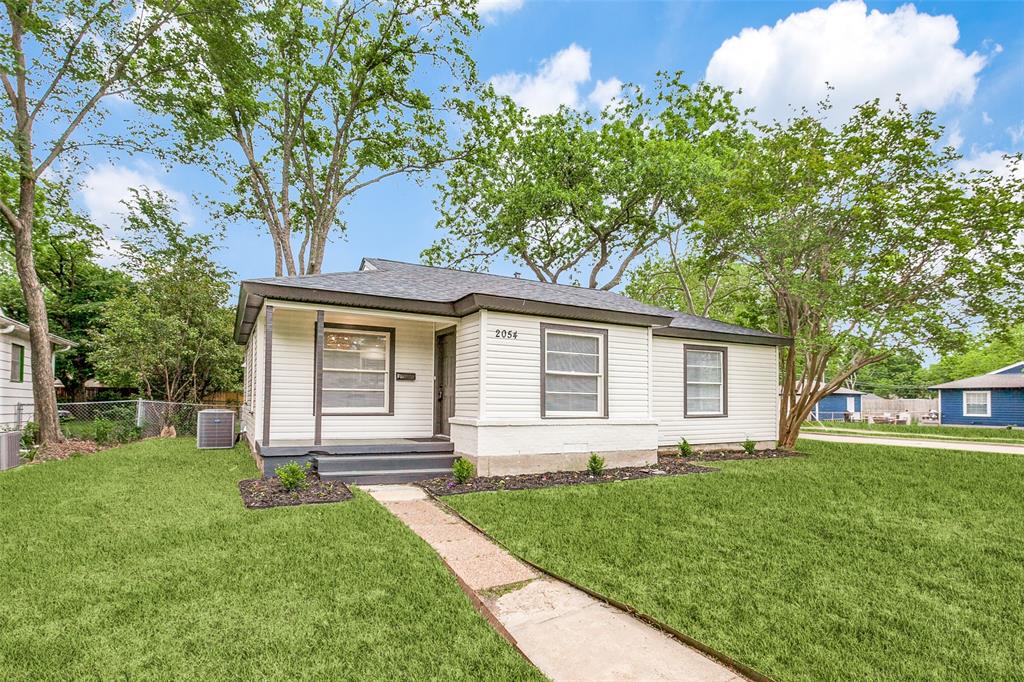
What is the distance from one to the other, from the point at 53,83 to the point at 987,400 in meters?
35.0

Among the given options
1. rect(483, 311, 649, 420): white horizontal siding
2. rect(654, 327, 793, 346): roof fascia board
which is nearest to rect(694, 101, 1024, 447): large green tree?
rect(654, 327, 793, 346): roof fascia board

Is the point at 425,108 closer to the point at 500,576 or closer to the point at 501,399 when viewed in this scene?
the point at 501,399

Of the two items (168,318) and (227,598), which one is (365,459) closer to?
(227,598)

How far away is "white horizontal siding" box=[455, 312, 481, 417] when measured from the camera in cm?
772

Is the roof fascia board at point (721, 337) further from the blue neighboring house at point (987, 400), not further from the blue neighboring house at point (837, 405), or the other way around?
the blue neighboring house at point (837, 405)

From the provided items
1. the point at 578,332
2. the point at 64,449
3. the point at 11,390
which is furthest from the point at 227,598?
the point at 11,390

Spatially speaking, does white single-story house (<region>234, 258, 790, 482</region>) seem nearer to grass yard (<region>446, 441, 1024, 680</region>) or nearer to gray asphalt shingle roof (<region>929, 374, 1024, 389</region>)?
grass yard (<region>446, 441, 1024, 680</region>)

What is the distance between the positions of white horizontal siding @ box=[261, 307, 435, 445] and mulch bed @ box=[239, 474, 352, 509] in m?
1.48

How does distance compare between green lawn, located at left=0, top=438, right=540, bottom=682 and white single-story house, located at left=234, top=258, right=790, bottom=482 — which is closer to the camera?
green lawn, located at left=0, top=438, right=540, bottom=682

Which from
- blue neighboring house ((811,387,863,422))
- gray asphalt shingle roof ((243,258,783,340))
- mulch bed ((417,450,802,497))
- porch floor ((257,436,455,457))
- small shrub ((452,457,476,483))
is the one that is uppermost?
gray asphalt shingle roof ((243,258,783,340))

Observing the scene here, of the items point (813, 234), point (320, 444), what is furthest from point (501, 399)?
point (813, 234)

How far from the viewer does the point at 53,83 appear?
1152 centimetres

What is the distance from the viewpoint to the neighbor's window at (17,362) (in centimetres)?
1289

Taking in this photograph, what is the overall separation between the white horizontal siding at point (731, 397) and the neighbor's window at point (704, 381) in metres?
0.14
